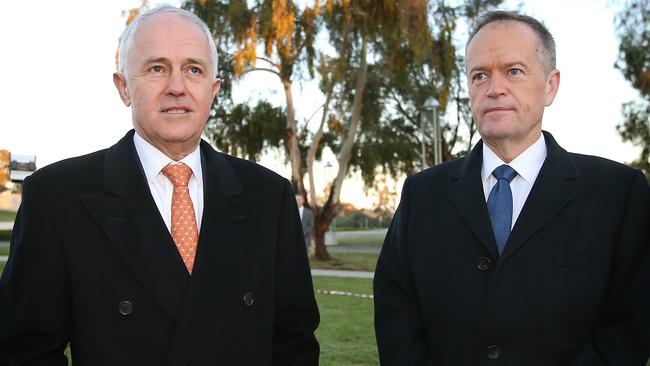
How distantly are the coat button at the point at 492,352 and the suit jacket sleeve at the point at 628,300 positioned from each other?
247mm

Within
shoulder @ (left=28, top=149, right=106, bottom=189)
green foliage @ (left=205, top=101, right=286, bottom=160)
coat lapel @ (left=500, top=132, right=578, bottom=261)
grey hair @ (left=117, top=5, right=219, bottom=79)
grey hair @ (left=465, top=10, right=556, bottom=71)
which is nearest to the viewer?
shoulder @ (left=28, top=149, right=106, bottom=189)

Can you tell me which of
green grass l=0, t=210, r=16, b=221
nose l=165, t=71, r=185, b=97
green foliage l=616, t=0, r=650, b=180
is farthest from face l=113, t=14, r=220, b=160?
green grass l=0, t=210, r=16, b=221

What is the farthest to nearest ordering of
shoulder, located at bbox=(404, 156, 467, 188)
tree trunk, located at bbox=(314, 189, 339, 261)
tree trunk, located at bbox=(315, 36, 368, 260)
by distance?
tree trunk, located at bbox=(314, 189, 339, 261) < tree trunk, located at bbox=(315, 36, 368, 260) < shoulder, located at bbox=(404, 156, 467, 188)

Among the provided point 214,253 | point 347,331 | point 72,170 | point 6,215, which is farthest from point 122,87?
point 6,215

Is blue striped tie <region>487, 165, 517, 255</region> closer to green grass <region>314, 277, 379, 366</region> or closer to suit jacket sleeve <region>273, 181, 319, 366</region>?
suit jacket sleeve <region>273, 181, 319, 366</region>

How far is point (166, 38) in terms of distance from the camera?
2320 mm

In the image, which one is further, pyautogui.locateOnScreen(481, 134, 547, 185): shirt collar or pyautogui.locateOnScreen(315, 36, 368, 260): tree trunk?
pyautogui.locateOnScreen(315, 36, 368, 260): tree trunk

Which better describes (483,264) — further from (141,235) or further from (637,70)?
(637,70)

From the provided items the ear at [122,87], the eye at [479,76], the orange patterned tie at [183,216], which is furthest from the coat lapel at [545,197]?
the ear at [122,87]

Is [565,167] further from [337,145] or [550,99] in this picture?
[337,145]

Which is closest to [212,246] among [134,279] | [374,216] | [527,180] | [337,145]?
[134,279]

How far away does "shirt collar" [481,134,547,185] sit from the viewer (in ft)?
8.66

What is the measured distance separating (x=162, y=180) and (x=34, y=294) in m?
0.56

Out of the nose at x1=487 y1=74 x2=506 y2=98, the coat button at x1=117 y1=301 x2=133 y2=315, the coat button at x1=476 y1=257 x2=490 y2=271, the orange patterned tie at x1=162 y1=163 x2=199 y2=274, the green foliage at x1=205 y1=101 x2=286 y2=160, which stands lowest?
the coat button at x1=117 y1=301 x2=133 y2=315
